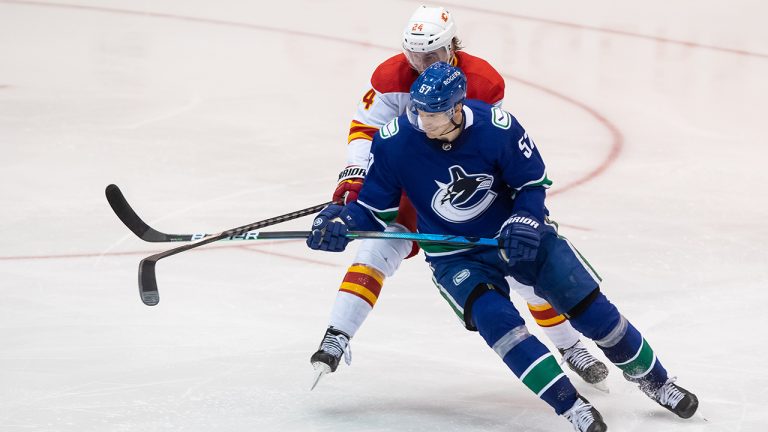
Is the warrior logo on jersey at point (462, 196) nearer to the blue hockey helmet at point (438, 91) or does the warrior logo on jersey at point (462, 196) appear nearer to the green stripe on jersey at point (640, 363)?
the blue hockey helmet at point (438, 91)

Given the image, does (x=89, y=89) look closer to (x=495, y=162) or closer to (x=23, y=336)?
(x=23, y=336)

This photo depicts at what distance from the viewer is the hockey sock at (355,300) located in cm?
353

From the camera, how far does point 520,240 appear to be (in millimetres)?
3141

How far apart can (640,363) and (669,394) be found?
4.9 inches

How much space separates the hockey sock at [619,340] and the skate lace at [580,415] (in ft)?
0.69

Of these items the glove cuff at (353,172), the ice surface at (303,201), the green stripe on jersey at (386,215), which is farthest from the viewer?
the glove cuff at (353,172)

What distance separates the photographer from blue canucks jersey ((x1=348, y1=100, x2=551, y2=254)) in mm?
3250

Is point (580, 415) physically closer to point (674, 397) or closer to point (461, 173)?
point (674, 397)

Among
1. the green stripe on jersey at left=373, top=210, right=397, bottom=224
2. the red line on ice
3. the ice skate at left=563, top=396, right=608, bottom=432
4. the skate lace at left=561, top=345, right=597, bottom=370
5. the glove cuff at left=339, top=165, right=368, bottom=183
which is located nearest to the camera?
the ice skate at left=563, top=396, right=608, bottom=432

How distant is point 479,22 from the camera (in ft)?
30.2

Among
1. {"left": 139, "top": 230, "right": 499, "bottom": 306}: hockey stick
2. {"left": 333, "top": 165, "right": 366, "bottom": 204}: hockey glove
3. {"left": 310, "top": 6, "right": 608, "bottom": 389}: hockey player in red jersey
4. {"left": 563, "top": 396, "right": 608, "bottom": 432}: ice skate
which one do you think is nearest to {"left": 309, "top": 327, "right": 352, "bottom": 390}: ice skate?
{"left": 310, "top": 6, "right": 608, "bottom": 389}: hockey player in red jersey

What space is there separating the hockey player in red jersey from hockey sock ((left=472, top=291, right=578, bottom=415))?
1.46 ft

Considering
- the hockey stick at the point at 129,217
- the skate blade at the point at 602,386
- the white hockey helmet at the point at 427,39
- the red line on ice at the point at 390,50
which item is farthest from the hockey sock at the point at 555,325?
the red line on ice at the point at 390,50

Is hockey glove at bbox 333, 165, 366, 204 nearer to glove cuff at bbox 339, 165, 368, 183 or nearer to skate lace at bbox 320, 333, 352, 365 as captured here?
glove cuff at bbox 339, 165, 368, 183
